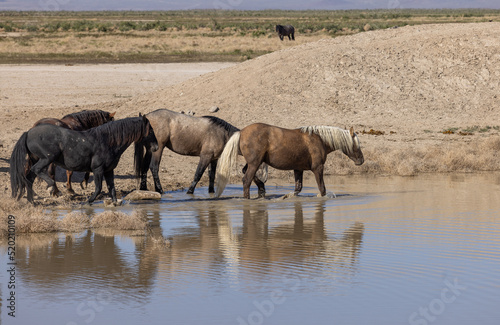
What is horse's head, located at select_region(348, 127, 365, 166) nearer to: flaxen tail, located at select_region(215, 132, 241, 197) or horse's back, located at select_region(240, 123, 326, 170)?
horse's back, located at select_region(240, 123, 326, 170)

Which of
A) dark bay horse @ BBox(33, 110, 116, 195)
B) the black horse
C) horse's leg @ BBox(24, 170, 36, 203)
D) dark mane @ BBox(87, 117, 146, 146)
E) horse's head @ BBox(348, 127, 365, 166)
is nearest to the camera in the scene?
horse's leg @ BBox(24, 170, 36, 203)

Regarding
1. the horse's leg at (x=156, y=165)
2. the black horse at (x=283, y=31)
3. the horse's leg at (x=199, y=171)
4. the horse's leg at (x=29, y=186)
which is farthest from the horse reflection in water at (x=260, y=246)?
the black horse at (x=283, y=31)

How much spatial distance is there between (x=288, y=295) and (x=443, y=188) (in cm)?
788

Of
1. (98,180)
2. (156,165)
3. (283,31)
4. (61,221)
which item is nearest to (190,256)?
(61,221)

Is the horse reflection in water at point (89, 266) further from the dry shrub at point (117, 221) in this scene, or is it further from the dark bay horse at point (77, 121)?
the dark bay horse at point (77, 121)

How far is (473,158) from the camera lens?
16.9 meters

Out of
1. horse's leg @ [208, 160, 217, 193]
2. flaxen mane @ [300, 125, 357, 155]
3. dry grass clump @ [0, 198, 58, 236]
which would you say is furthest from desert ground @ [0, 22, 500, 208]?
dry grass clump @ [0, 198, 58, 236]

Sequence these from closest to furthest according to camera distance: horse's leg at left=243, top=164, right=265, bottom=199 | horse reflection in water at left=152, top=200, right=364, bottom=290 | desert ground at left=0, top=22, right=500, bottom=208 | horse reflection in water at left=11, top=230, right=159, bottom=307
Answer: horse reflection in water at left=11, top=230, right=159, bottom=307 < horse reflection in water at left=152, top=200, right=364, bottom=290 < horse's leg at left=243, top=164, right=265, bottom=199 < desert ground at left=0, top=22, right=500, bottom=208

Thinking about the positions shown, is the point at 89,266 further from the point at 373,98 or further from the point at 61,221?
the point at 373,98

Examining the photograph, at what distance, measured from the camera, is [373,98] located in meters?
21.4

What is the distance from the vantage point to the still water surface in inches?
257

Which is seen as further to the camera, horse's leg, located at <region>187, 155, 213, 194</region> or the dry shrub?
horse's leg, located at <region>187, 155, 213, 194</region>

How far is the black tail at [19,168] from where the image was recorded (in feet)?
36.0

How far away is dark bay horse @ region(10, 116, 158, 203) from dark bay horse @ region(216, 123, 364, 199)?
5.57ft
